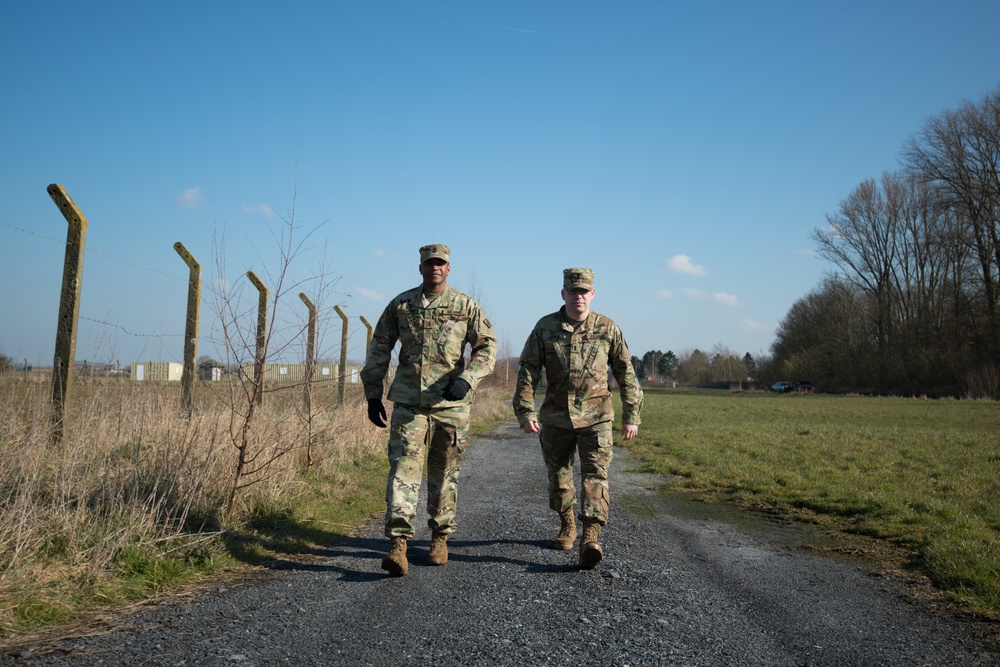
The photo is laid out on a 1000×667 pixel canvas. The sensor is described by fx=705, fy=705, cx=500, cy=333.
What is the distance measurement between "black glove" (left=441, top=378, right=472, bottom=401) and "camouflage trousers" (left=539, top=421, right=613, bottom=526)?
914mm

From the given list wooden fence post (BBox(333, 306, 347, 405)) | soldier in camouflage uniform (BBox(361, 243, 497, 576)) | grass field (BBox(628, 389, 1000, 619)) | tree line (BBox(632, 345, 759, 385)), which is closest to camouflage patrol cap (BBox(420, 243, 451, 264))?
soldier in camouflage uniform (BBox(361, 243, 497, 576))

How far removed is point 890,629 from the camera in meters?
3.91

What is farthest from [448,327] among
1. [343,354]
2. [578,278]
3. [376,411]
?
[343,354]

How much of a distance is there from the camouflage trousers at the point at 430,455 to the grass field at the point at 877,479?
3466 millimetres

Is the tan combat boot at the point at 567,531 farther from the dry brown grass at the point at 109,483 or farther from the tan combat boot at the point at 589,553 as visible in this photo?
the dry brown grass at the point at 109,483

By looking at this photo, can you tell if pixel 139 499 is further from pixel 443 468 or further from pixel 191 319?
pixel 191 319

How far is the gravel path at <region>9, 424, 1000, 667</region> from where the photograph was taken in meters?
3.41

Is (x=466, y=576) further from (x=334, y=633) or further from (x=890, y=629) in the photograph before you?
(x=890, y=629)

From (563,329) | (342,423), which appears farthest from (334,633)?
(342,423)

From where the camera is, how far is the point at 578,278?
5754 mm

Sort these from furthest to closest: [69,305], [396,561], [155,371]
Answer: [155,371], [69,305], [396,561]

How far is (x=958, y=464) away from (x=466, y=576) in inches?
374

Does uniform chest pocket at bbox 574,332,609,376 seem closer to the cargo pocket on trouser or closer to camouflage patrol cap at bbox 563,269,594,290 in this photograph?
camouflage patrol cap at bbox 563,269,594,290

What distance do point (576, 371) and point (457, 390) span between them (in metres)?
1.05
